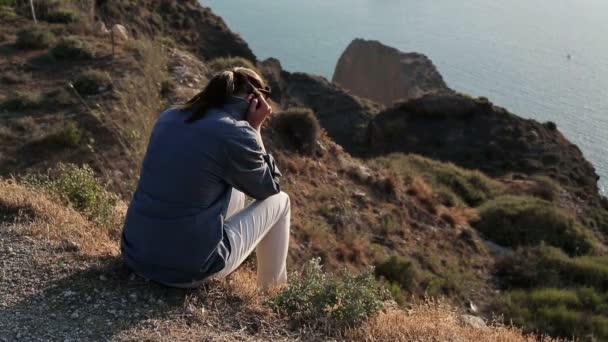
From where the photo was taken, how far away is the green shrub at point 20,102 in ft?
31.9

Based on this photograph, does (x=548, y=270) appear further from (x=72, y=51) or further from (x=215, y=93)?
(x=215, y=93)

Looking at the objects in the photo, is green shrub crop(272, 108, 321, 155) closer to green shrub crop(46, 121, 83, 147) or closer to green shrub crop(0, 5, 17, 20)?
green shrub crop(46, 121, 83, 147)

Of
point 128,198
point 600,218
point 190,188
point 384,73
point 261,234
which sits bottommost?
point 384,73

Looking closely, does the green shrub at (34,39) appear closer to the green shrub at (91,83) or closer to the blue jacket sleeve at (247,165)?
the green shrub at (91,83)

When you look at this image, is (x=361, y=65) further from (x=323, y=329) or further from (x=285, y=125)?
(x=323, y=329)

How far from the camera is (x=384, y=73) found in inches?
2292

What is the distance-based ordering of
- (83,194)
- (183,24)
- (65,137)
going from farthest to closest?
(183,24) < (65,137) < (83,194)

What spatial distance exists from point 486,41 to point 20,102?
2929 inches

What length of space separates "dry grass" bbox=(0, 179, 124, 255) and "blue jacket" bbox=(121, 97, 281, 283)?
871mm

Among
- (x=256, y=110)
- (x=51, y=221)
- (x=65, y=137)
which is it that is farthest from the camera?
(x=65, y=137)

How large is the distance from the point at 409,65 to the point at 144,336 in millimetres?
53919

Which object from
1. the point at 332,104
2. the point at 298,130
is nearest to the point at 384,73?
the point at 332,104

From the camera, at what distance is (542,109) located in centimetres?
4512

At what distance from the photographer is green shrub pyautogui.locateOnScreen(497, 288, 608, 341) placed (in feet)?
30.3
